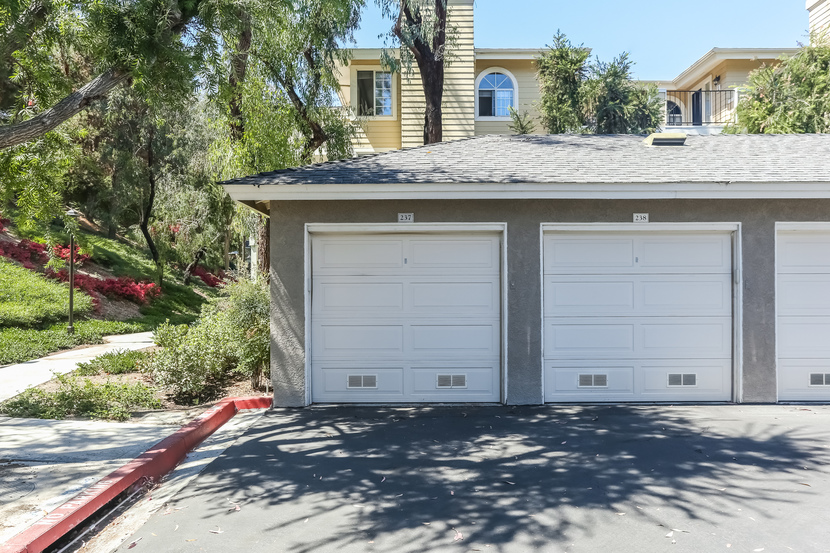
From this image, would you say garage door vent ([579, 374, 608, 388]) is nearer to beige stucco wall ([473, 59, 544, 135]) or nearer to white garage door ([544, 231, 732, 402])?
white garage door ([544, 231, 732, 402])

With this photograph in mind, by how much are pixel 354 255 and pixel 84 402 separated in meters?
3.97

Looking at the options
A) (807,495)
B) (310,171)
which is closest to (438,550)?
(807,495)

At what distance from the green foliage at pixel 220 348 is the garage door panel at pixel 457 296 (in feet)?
8.01

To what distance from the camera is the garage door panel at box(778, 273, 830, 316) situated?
27.6ft

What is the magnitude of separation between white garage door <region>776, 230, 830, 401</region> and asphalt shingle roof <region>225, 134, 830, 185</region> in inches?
41.2

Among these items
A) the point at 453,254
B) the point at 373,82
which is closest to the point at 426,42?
the point at 373,82

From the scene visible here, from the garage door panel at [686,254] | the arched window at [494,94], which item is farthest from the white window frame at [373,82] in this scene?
the garage door panel at [686,254]

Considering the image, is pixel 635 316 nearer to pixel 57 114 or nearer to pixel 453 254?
pixel 453 254

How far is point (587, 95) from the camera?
1805 centimetres

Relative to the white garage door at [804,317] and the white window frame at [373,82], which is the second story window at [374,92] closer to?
the white window frame at [373,82]

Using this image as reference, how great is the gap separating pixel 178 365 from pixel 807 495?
7.53 metres

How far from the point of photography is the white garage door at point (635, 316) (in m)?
8.44

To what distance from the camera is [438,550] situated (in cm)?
414

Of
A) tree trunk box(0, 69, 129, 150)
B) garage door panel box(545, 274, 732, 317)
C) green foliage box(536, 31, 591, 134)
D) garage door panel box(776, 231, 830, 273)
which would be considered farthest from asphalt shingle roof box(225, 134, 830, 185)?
green foliage box(536, 31, 591, 134)
